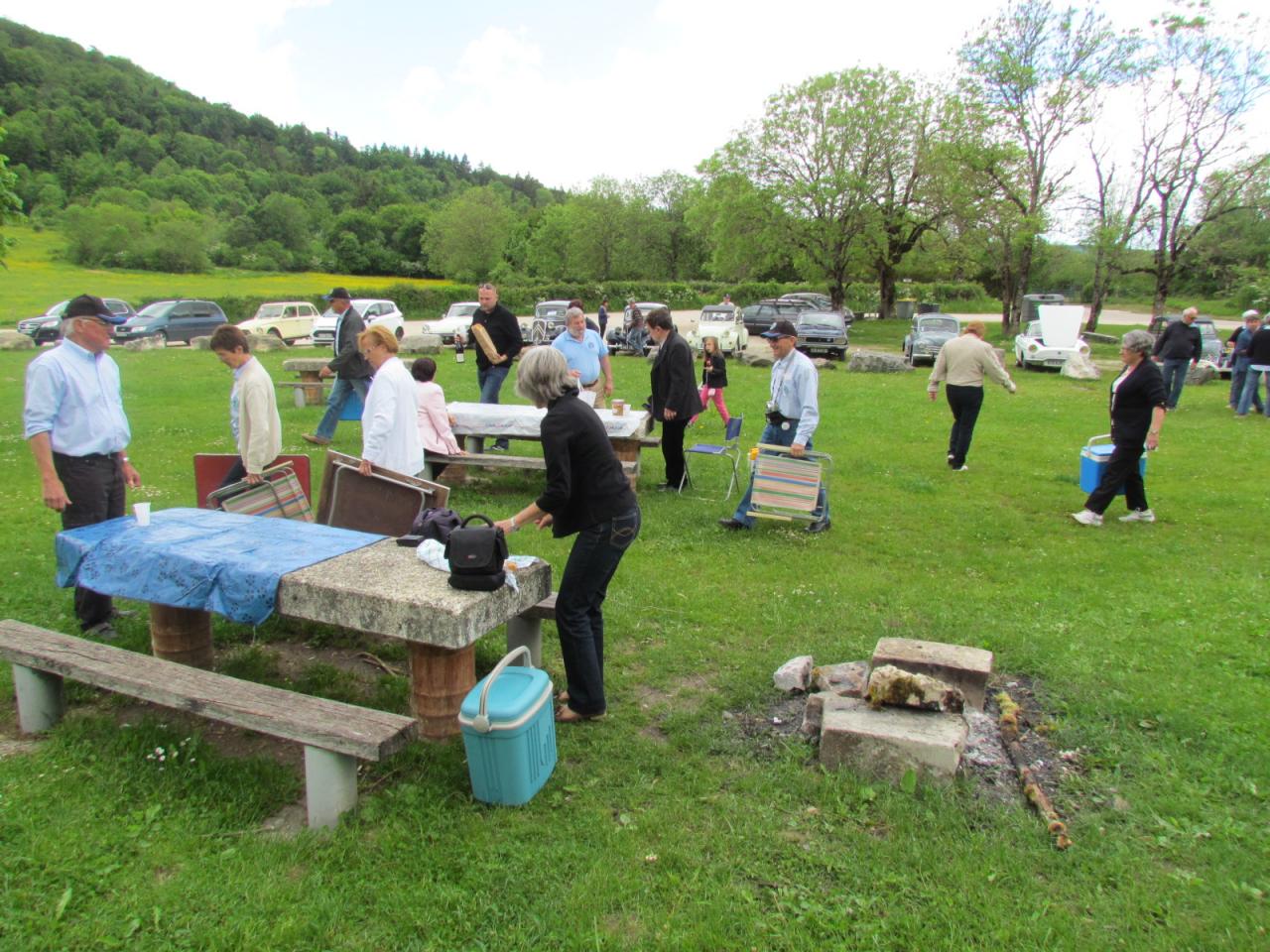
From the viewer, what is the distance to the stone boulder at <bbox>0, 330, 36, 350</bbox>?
22281mm

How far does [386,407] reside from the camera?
18.7 feet

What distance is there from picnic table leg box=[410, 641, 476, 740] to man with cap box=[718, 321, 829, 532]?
13.3ft

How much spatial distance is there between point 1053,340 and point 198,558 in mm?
23569

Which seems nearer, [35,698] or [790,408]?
[35,698]

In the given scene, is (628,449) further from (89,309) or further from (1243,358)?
(1243,358)

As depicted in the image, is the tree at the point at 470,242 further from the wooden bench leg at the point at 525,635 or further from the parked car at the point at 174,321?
the wooden bench leg at the point at 525,635

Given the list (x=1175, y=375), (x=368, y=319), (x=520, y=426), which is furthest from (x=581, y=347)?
(x=368, y=319)

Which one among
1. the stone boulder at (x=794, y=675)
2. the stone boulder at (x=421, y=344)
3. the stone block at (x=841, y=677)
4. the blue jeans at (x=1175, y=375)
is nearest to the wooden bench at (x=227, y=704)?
the stone boulder at (x=794, y=675)

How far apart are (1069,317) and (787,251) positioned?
46.5 ft

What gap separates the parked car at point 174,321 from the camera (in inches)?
1013

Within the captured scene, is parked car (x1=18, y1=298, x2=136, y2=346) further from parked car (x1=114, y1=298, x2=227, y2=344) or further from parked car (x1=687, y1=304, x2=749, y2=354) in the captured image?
parked car (x1=687, y1=304, x2=749, y2=354)

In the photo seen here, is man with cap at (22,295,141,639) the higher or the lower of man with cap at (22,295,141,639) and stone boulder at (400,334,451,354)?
the higher

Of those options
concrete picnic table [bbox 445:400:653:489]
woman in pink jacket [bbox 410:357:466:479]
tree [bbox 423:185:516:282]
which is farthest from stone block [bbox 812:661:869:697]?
tree [bbox 423:185:516:282]

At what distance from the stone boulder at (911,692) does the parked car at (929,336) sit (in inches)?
795
